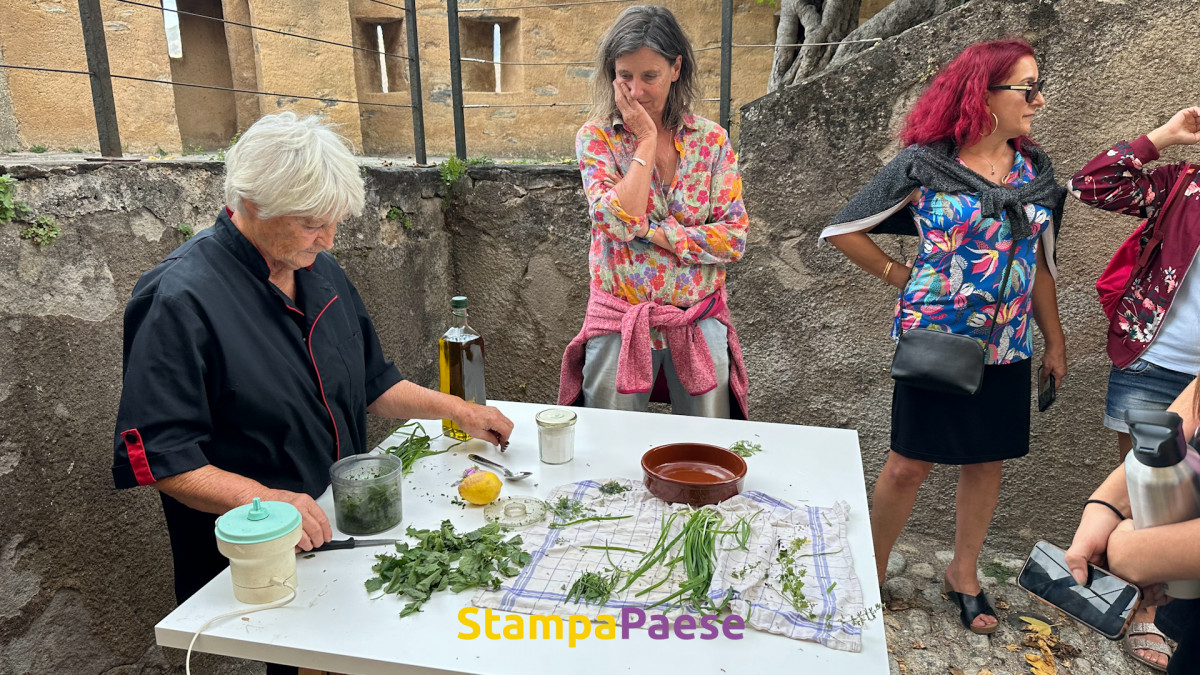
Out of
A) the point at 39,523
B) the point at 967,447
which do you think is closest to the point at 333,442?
the point at 39,523

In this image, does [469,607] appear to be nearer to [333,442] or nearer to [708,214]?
[333,442]

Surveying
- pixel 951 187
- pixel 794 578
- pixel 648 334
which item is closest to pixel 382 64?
pixel 648 334

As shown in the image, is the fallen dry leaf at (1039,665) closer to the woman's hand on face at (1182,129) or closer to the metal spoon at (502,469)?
the woman's hand on face at (1182,129)

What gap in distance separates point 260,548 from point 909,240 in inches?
100

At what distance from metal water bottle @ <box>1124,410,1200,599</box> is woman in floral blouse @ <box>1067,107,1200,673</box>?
4.04ft

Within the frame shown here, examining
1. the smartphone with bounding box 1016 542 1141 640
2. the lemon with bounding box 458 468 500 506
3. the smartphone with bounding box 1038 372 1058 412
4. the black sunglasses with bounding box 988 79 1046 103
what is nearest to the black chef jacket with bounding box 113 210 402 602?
the lemon with bounding box 458 468 500 506

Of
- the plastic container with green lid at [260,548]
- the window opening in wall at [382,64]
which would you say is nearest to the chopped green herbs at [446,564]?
the plastic container with green lid at [260,548]

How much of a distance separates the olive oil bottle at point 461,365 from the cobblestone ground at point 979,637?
5.03 feet

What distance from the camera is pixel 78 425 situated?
1827 mm

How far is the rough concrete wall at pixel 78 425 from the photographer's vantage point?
1.69 metres

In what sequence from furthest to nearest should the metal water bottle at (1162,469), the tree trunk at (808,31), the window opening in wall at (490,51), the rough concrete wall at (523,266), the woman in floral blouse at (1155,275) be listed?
the window opening in wall at (490,51)
the tree trunk at (808,31)
the rough concrete wall at (523,266)
the woman in floral blouse at (1155,275)
the metal water bottle at (1162,469)

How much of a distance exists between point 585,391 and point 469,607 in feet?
4.10

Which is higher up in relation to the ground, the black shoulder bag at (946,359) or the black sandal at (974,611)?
the black shoulder bag at (946,359)

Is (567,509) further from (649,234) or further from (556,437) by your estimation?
(649,234)
